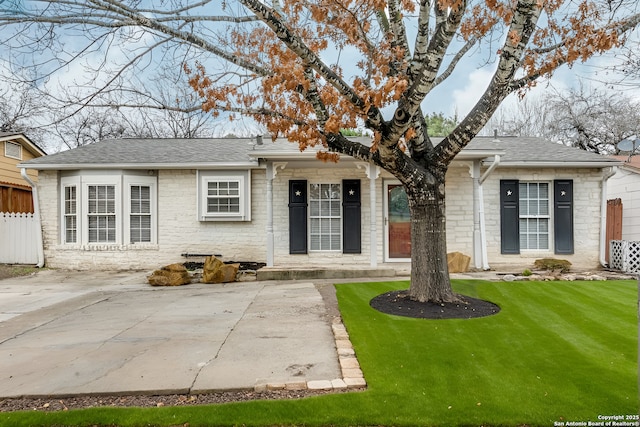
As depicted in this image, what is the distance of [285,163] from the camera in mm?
9125

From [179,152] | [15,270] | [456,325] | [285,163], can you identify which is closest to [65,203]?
[15,270]

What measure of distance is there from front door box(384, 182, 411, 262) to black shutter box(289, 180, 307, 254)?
2092 mm

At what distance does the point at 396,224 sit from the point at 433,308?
16.0 ft

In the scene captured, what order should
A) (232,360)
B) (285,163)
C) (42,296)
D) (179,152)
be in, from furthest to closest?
(179,152), (285,163), (42,296), (232,360)

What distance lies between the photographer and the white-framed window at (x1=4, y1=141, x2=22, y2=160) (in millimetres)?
14289

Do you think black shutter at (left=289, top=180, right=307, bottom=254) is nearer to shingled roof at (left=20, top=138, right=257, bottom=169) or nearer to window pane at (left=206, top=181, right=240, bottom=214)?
shingled roof at (left=20, top=138, right=257, bottom=169)

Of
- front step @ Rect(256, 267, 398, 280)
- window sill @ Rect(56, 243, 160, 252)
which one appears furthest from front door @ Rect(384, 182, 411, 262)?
window sill @ Rect(56, 243, 160, 252)

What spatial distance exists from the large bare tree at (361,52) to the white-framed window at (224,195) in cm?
361

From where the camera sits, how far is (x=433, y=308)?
17.0 feet

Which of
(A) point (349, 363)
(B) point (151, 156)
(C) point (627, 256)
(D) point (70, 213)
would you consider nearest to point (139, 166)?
(B) point (151, 156)

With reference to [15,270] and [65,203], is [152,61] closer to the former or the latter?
[65,203]

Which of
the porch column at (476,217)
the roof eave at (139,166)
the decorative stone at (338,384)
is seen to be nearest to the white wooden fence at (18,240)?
the roof eave at (139,166)

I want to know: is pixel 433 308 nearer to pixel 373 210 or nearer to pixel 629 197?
pixel 373 210

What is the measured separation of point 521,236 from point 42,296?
34.8 feet
